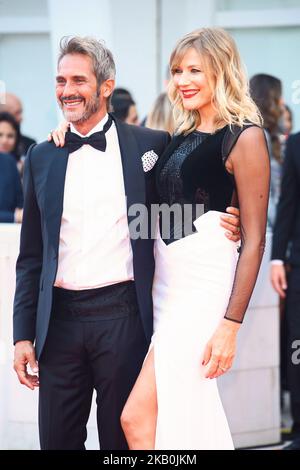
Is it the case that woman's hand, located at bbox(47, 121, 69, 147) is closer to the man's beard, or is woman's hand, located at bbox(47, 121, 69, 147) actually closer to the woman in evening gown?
the man's beard

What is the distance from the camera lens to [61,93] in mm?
3566

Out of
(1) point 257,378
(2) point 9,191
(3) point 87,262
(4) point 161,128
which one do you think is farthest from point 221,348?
(2) point 9,191

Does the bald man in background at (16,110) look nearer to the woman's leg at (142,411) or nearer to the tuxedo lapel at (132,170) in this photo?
the tuxedo lapel at (132,170)

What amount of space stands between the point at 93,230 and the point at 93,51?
670 mm

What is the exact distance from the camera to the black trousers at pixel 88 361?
353 centimetres

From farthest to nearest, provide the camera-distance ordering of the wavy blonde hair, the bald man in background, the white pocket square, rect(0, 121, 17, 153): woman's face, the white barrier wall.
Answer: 1. the bald man in background
2. rect(0, 121, 17, 153): woman's face
3. the white barrier wall
4. the white pocket square
5. the wavy blonde hair

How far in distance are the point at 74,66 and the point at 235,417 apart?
8.86 feet

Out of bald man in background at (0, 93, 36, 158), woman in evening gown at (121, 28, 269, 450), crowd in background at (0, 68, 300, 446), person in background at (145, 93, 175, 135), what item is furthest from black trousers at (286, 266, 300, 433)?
bald man in background at (0, 93, 36, 158)

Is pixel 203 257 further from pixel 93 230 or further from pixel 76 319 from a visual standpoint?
pixel 76 319

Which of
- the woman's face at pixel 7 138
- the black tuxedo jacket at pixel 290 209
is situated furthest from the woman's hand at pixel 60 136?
the woman's face at pixel 7 138

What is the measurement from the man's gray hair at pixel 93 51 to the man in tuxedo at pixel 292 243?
1836mm

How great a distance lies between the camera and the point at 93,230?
3.52 meters

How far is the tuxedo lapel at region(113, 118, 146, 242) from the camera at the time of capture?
11.6 ft
